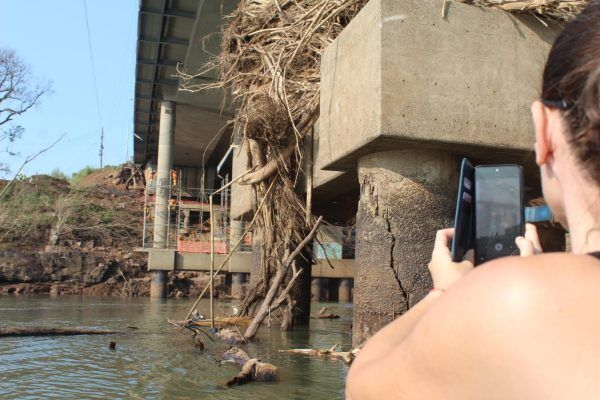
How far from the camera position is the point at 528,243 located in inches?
50.4

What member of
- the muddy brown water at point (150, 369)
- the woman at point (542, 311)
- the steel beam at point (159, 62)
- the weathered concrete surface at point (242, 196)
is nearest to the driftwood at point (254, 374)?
the muddy brown water at point (150, 369)

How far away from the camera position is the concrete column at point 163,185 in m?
23.2

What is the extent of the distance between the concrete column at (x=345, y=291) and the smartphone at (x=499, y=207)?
21073mm

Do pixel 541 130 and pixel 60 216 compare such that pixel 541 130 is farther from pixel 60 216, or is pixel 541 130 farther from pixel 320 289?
pixel 60 216

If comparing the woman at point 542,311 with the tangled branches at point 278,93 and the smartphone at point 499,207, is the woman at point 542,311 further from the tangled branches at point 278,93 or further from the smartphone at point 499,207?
the tangled branches at point 278,93

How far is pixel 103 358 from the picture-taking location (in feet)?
20.3

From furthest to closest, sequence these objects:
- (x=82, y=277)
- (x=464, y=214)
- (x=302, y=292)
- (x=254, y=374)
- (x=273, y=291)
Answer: (x=82, y=277) < (x=302, y=292) < (x=273, y=291) < (x=254, y=374) < (x=464, y=214)

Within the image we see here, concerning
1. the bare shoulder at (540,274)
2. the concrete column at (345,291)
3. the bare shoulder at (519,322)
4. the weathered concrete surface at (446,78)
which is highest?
the weathered concrete surface at (446,78)

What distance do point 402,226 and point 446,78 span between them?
1291mm

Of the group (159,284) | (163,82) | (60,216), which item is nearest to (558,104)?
(159,284)

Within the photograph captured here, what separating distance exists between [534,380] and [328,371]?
15.9 ft

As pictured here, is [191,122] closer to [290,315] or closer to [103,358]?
[290,315]

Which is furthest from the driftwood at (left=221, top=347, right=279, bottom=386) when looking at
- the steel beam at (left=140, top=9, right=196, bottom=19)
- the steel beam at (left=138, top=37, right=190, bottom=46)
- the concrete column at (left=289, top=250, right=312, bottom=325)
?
the steel beam at (left=138, top=37, right=190, bottom=46)

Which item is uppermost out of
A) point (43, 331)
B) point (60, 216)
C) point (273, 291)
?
point (60, 216)
